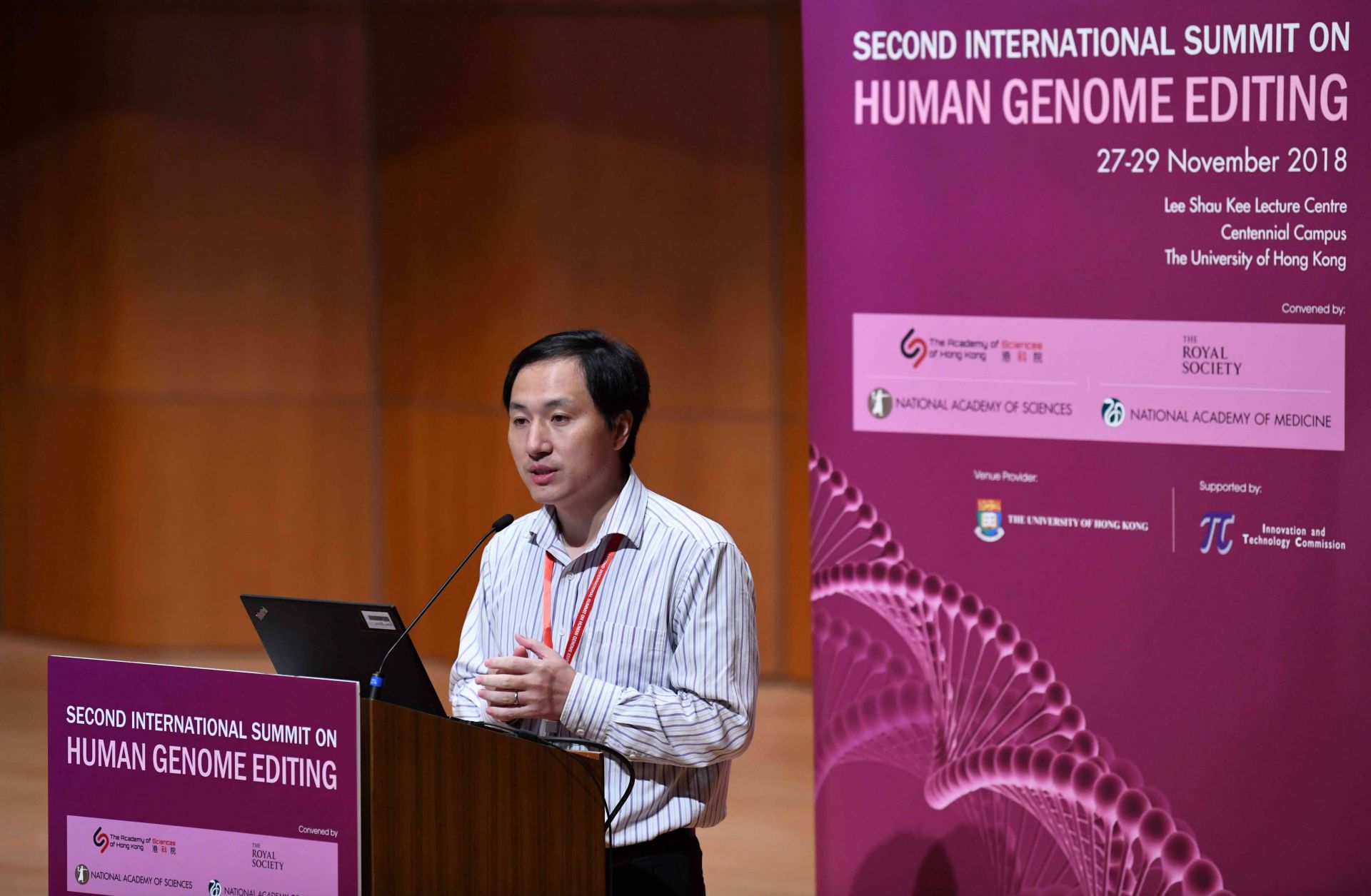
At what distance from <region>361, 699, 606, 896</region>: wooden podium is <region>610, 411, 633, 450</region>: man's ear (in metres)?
0.55

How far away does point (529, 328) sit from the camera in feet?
19.5

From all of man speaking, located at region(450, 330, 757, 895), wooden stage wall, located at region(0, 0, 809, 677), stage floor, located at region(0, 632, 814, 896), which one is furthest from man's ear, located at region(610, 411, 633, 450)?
wooden stage wall, located at region(0, 0, 809, 677)

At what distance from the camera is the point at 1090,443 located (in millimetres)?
3369

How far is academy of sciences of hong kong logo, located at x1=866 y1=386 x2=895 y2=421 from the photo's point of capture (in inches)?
139

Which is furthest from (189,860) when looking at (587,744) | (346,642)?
(587,744)

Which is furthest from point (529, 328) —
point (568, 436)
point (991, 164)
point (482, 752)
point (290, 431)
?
point (482, 752)

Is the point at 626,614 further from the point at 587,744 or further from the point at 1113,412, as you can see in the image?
the point at 1113,412

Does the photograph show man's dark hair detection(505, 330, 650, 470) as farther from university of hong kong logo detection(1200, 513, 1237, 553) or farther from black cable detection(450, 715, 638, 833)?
university of hong kong logo detection(1200, 513, 1237, 553)

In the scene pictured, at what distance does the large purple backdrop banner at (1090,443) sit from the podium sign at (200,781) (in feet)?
5.96

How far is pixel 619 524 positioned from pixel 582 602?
0.13m

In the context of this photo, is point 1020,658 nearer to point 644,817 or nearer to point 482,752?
point 644,817

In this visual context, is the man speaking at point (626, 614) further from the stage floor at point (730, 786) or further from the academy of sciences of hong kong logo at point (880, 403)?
the stage floor at point (730, 786)

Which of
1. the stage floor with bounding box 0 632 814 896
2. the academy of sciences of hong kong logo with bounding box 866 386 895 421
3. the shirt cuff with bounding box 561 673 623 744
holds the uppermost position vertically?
the academy of sciences of hong kong logo with bounding box 866 386 895 421

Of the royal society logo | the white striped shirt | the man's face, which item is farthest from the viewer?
the royal society logo
